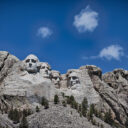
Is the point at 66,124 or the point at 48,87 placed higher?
the point at 48,87

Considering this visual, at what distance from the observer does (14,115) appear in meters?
39.1

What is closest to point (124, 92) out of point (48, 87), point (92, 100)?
point (92, 100)

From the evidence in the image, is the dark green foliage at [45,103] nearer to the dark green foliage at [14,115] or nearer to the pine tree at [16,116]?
the dark green foliage at [14,115]

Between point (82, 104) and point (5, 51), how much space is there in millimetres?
12887

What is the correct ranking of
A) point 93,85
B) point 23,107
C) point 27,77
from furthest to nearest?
point 93,85 → point 27,77 → point 23,107

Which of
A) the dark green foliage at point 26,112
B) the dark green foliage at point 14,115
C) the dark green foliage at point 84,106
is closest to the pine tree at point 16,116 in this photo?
the dark green foliage at point 14,115

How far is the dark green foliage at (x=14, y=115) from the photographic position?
127ft

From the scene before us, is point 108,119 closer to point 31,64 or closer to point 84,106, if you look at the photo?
point 84,106

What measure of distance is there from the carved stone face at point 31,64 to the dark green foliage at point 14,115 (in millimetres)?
7287

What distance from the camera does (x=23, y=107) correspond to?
137 feet

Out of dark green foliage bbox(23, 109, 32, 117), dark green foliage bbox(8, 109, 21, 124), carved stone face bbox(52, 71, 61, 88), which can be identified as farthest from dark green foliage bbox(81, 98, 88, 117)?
dark green foliage bbox(8, 109, 21, 124)

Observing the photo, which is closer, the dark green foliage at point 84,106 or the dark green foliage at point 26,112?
the dark green foliage at point 26,112

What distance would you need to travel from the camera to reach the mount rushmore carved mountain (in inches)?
1560

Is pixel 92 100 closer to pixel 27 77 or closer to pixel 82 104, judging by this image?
pixel 82 104
